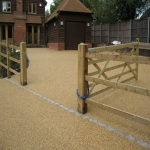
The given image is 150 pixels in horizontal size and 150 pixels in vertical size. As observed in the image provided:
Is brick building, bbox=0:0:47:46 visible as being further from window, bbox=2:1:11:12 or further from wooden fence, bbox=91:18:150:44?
wooden fence, bbox=91:18:150:44

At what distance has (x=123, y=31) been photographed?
53.5ft

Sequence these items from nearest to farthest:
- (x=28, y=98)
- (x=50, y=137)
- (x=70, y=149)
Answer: (x=70, y=149) < (x=50, y=137) < (x=28, y=98)

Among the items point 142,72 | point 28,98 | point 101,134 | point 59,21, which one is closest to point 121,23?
point 59,21

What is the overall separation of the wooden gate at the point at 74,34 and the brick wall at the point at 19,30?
704cm

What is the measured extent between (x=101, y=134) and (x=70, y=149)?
0.61m

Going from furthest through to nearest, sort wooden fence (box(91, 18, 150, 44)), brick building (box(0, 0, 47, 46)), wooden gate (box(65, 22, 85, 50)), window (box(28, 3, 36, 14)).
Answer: window (box(28, 3, 36, 14)), brick building (box(0, 0, 47, 46)), wooden gate (box(65, 22, 85, 50)), wooden fence (box(91, 18, 150, 44))

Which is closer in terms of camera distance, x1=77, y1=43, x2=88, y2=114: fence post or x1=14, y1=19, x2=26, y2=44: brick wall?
x1=77, y1=43, x2=88, y2=114: fence post

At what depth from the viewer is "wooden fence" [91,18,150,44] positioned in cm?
1422

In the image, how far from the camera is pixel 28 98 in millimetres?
5078

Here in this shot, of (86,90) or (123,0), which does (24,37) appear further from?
(86,90)

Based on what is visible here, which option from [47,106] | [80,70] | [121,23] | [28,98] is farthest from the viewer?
[121,23]

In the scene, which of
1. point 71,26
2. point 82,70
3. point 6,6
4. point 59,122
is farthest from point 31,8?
point 59,122

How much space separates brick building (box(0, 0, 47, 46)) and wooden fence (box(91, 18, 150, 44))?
6806 millimetres

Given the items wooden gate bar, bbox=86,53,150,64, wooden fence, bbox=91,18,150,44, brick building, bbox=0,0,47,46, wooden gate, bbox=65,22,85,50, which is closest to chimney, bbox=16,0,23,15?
brick building, bbox=0,0,47,46
